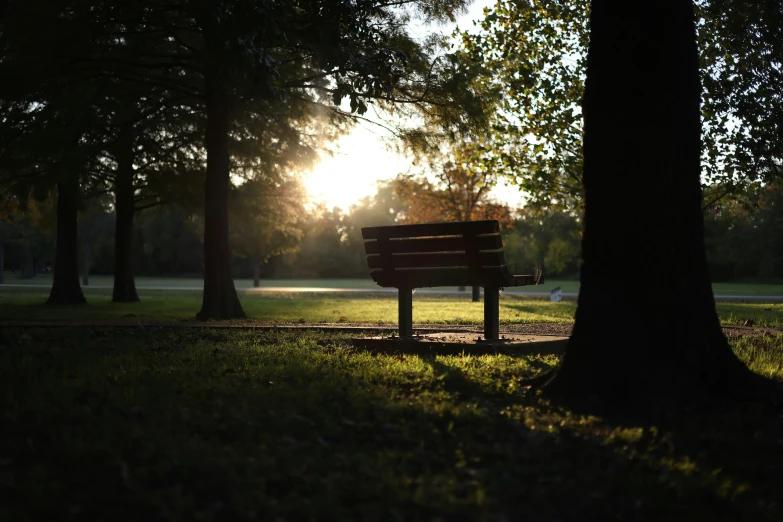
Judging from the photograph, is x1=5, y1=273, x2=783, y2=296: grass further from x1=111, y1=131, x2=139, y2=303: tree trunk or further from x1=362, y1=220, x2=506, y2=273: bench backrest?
x1=362, y1=220, x2=506, y2=273: bench backrest

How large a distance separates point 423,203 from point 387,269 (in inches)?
984

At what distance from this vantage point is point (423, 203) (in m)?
33.4

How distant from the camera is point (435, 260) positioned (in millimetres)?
8250

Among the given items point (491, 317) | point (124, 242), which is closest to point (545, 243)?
point (124, 242)

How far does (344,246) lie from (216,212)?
6647 centimetres

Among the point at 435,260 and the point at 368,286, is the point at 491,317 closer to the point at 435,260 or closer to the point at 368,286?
the point at 435,260

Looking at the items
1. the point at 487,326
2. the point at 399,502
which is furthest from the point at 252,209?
the point at 399,502

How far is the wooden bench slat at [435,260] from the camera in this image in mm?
7793

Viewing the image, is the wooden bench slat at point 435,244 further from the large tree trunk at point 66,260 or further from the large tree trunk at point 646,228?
the large tree trunk at point 66,260

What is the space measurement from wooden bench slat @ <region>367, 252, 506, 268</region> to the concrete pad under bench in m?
0.81

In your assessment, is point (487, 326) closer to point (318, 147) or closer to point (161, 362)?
point (161, 362)

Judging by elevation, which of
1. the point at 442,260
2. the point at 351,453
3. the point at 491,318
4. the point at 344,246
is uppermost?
the point at 344,246

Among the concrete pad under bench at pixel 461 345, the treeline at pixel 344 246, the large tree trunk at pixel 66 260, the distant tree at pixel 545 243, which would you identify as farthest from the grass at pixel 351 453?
the distant tree at pixel 545 243

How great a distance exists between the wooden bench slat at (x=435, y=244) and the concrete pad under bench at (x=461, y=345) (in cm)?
97
